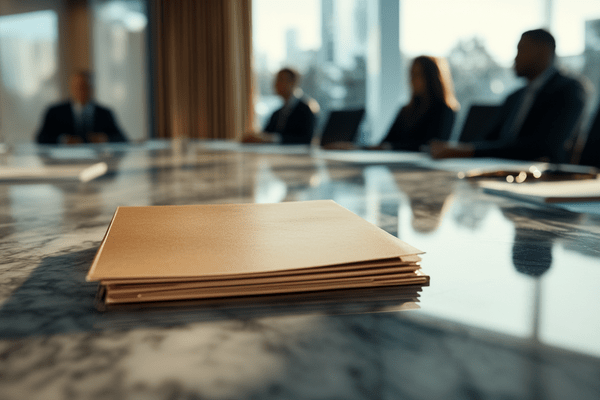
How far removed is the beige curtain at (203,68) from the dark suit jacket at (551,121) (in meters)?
3.48

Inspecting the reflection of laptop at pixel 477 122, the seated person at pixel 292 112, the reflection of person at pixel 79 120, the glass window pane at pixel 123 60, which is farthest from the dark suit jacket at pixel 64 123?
the reflection of laptop at pixel 477 122

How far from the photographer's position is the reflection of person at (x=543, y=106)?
199 cm

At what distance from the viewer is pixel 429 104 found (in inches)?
118

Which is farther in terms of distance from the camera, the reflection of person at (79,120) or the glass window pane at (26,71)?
the glass window pane at (26,71)

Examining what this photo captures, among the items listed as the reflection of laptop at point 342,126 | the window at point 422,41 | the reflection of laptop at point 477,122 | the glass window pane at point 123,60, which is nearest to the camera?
the reflection of laptop at point 477,122

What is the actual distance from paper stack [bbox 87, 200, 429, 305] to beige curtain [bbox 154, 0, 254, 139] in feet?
16.1

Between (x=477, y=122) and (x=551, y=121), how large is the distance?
782 mm

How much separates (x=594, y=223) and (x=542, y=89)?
5.57ft

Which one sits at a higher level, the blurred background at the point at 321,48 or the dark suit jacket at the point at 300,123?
the blurred background at the point at 321,48

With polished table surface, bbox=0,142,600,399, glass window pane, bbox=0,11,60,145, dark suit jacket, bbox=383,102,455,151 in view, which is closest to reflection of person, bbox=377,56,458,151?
dark suit jacket, bbox=383,102,455,151

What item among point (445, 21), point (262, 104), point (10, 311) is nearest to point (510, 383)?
point (10, 311)

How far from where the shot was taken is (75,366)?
0.22 meters

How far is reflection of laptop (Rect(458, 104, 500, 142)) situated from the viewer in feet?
A: 9.02

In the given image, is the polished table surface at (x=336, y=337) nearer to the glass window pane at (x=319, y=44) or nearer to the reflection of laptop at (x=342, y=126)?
the reflection of laptop at (x=342, y=126)
